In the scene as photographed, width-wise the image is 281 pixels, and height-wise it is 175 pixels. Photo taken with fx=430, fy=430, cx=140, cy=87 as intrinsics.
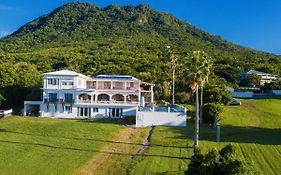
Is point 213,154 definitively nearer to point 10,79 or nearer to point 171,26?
point 10,79

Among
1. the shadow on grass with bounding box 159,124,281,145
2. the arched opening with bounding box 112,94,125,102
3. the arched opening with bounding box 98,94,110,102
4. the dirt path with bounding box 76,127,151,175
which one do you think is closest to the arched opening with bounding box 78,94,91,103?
the arched opening with bounding box 98,94,110,102

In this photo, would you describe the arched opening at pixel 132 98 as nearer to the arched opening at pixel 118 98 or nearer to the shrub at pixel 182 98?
the arched opening at pixel 118 98

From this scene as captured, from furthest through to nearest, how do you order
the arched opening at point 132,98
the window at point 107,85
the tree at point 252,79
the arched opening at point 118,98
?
the tree at point 252,79, the arched opening at point 118,98, the window at point 107,85, the arched opening at point 132,98

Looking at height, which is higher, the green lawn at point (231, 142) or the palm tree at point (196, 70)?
the palm tree at point (196, 70)

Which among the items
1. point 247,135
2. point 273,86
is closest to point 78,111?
point 247,135

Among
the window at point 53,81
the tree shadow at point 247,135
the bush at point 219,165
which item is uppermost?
the window at point 53,81

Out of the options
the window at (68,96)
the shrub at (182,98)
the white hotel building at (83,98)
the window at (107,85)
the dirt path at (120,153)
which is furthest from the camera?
the shrub at (182,98)

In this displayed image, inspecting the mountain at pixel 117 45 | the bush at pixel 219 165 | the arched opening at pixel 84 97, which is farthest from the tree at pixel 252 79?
the bush at pixel 219 165

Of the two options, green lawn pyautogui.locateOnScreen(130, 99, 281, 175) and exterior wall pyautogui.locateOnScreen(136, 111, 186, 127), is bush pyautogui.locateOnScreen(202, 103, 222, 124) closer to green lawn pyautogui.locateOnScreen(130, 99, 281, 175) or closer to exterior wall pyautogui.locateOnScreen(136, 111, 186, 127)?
green lawn pyautogui.locateOnScreen(130, 99, 281, 175)
